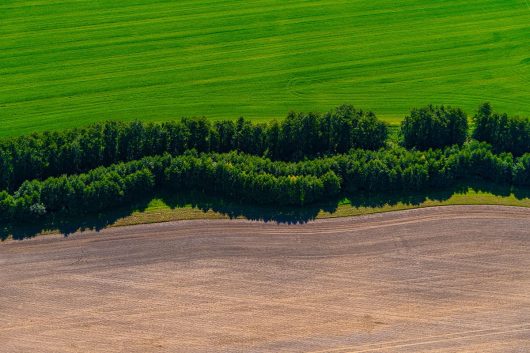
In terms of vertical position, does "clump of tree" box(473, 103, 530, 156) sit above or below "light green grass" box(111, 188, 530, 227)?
above

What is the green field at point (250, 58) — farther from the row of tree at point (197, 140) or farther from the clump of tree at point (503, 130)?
the row of tree at point (197, 140)

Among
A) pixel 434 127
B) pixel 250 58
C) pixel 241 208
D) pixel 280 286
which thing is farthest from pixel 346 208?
pixel 250 58

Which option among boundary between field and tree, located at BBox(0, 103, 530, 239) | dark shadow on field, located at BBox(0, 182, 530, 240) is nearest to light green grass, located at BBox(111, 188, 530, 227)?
boundary between field and tree, located at BBox(0, 103, 530, 239)

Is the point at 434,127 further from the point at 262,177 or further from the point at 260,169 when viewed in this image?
the point at 262,177

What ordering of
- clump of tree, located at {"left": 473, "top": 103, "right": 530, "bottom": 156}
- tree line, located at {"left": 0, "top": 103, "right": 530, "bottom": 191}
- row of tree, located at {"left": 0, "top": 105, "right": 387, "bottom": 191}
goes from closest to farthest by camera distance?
row of tree, located at {"left": 0, "top": 105, "right": 387, "bottom": 191} < tree line, located at {"left": 0, "top": 103, "right": 530, "bottom": 191} < clump of tree, located at {"left": 473, "top": 103, "right": 530, "bottom": 156}

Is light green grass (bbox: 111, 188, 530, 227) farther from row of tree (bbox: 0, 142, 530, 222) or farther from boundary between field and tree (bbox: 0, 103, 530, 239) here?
row of tree (bbox: 0, 142, 530, 222)

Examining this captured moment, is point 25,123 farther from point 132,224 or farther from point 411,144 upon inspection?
point 411,144

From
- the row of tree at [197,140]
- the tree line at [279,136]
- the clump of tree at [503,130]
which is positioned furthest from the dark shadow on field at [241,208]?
the row of tree at [197,140]

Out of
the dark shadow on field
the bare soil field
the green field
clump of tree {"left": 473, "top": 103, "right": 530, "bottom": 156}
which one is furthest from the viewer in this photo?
the green field
